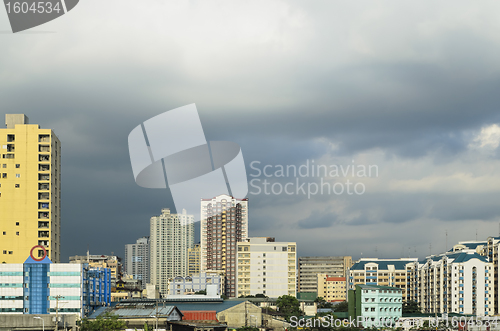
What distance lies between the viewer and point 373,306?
312ft

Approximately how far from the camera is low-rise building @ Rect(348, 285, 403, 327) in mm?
94312

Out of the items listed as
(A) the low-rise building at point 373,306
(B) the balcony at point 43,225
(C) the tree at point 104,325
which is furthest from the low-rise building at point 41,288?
(A) the low-rise building at point 373,306

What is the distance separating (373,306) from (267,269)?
70391 mm

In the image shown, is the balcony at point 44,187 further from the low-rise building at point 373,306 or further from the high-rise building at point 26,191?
the low-rise building at point 373,306

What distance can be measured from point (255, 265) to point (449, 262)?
55.9m

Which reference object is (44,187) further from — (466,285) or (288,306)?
(466,285)

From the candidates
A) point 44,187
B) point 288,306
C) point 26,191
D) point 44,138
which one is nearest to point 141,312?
point 44,187

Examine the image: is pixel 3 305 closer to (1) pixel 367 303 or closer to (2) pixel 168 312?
(2) pixel 168 312

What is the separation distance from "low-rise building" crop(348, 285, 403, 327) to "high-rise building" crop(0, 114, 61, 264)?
52.6 m

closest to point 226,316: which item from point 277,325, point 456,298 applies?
point 277,325

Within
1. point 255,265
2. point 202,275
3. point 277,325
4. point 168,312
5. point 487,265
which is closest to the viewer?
point 168,312

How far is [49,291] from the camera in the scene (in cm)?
8375

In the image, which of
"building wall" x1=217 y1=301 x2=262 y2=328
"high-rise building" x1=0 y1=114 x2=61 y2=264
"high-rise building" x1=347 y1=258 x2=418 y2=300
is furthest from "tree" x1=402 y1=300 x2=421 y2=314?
"high-rise building" x1=0 y1=114 x2=61 y2=264

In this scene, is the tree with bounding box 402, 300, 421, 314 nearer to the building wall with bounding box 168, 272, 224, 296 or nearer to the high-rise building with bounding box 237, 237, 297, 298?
the high-rise building with bounding box 237, 237, 297, 298
